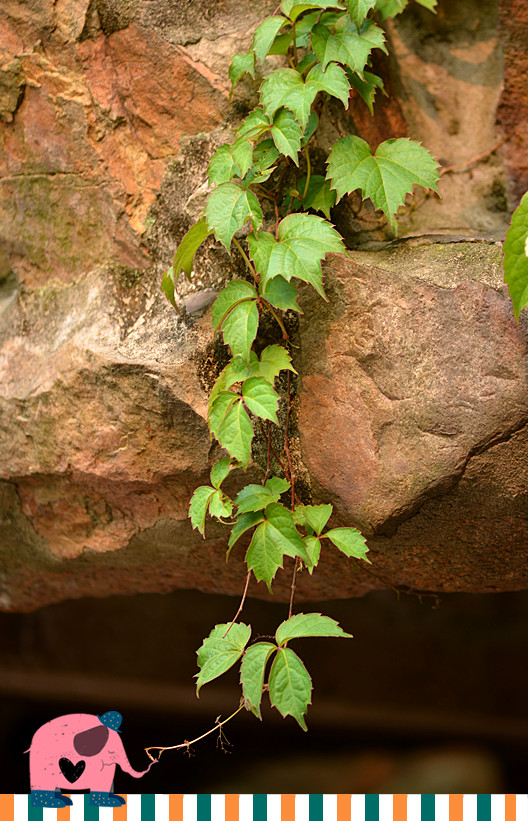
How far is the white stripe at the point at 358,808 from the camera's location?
1032mm

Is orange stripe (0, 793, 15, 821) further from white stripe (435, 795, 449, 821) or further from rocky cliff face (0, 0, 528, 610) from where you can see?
white stripe (435, 795, 449, 821)

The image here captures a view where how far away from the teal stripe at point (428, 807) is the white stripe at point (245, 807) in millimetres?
250

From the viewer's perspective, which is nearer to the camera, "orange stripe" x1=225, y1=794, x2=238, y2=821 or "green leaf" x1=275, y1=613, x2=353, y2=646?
"green leaf" x1=275, y1=613, x2=353, y2=646

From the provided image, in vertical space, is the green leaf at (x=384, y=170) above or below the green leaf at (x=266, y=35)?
below

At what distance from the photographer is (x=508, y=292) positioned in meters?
0.95

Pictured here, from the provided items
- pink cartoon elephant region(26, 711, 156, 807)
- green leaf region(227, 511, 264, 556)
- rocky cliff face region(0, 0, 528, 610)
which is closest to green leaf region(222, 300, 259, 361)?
rocky cliff face region(0, 0, 528, 610)

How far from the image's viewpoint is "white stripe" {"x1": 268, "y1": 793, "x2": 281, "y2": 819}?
1032 mm

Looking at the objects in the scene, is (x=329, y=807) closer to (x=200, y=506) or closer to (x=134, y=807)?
(x=134, y=807)

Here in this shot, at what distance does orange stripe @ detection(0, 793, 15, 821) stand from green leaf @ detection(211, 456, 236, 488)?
0.54 meters

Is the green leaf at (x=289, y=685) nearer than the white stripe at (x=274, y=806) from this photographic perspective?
Yes

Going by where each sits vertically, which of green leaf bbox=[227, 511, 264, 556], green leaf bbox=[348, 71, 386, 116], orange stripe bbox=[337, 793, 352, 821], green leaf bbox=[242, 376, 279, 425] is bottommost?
orange stripe bbox=[337, 793, 352, 821]

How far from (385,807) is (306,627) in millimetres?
345

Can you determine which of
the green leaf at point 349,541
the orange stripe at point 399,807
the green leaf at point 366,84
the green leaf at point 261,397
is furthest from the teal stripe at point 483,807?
the green leaf at point 366,84

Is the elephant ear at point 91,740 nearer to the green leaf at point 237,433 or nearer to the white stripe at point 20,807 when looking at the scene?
the white stripe at point 20,807
